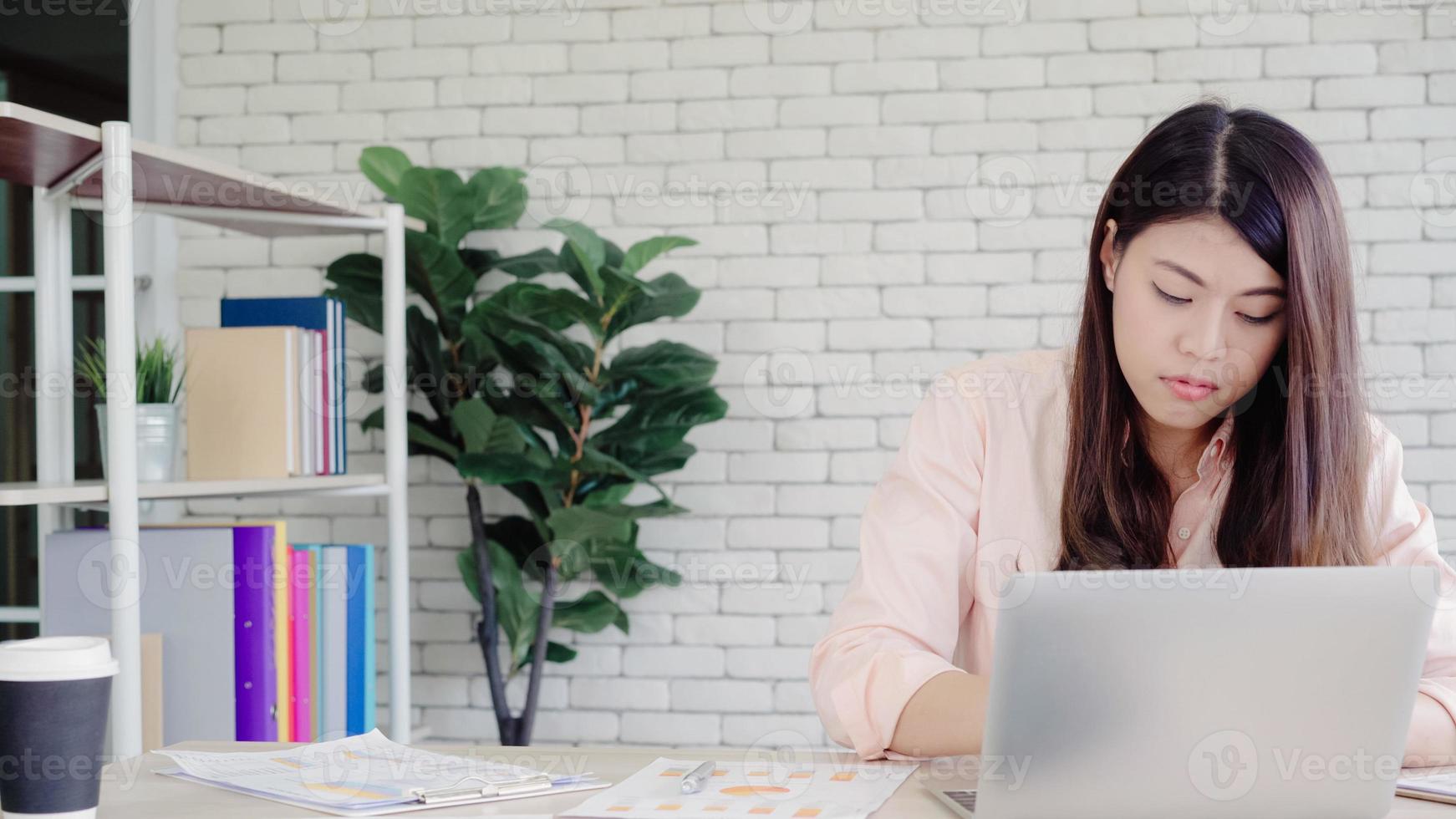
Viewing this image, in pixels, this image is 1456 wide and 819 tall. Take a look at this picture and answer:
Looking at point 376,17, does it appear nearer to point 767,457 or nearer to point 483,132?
point 483,132

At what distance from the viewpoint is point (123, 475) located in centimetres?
183

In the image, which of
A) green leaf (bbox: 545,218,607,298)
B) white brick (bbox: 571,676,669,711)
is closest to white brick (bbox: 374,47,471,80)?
green leaf (bbox: 545,218,607,298)

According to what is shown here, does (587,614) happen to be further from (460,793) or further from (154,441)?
(460,793)

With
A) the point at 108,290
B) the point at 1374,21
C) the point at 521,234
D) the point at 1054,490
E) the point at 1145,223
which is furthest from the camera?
the point at 521,234

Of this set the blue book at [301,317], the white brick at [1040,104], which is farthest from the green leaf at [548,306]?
the white brick at [1040,104]

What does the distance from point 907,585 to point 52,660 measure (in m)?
0.84

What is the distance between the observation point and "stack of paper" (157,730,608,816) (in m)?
1.03

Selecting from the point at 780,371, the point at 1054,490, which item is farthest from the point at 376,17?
the point at 1054,490

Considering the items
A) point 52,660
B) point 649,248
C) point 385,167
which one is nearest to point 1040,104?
point 649,248

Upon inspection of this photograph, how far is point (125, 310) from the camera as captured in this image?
1.84 metres

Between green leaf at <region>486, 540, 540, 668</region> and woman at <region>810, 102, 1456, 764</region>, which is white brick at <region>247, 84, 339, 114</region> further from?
woman at <region>810, 102, 1456, 764</region>

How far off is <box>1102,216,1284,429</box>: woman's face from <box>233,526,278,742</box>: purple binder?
5.13 ft

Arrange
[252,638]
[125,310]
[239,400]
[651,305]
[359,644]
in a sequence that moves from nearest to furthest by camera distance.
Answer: [125,310] < [252,638] < [239,400] < [359,644] < [651,305]

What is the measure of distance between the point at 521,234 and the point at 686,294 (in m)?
0.55
